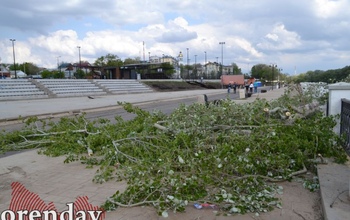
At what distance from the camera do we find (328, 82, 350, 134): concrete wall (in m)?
5.68

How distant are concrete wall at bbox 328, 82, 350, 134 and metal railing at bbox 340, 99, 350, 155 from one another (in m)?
0.21

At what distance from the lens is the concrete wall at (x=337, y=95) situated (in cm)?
568

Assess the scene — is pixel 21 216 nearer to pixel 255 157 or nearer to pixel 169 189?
pixel 169 189

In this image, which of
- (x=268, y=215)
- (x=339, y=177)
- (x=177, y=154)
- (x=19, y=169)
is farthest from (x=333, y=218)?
(x=19, y=169)

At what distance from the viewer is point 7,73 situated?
96.2 meters

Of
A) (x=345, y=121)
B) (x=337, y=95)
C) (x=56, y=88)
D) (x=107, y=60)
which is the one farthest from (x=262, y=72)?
(x=345, y=121)

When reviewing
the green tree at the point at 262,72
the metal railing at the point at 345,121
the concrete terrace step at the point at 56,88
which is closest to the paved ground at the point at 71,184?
the metal railing at the point at 345,121

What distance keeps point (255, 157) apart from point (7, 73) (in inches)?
4235

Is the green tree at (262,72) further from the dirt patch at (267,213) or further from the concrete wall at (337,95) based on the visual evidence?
the dirt patch at (267,213)

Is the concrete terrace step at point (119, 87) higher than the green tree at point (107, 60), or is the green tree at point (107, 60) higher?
the green tree at point (107, 60)

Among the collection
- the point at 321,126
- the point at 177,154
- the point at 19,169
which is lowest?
the point at 19,169

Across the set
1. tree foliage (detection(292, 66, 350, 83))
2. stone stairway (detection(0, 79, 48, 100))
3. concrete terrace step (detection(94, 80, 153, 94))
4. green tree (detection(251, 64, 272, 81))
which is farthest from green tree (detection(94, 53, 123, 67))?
tree foliage (detection(292, 66, 350, 83))

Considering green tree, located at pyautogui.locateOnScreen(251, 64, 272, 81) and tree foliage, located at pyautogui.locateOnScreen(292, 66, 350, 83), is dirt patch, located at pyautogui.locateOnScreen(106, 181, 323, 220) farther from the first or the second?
green tree, located at pyautogui.locateOnScreen(251, 64, 272, 81)

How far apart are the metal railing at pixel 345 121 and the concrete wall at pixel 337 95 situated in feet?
0.69
